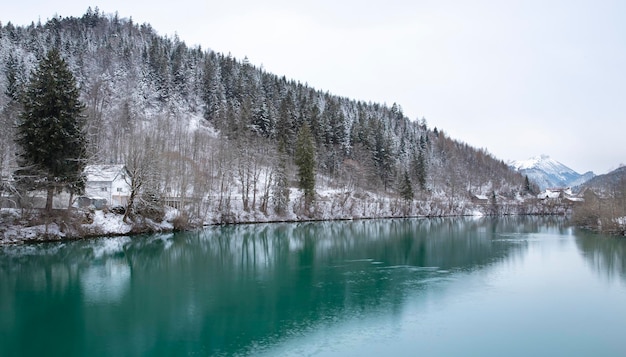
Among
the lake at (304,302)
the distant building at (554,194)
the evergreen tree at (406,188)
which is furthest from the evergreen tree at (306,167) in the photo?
the distant building at (554,194)

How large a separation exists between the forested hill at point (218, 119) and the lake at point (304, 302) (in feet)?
89.5

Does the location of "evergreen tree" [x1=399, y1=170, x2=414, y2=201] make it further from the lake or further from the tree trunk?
the tree trunk

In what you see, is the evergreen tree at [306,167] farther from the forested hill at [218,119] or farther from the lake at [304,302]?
the lake at [304,302]

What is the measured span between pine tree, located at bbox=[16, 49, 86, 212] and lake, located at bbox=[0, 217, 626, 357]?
518 centimetres

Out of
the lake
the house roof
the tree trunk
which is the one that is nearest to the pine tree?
the tree trunk

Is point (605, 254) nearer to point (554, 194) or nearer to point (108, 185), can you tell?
point (108, 185)

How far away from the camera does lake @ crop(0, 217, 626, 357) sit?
12.3 meters

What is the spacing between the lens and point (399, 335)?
13.3 meters

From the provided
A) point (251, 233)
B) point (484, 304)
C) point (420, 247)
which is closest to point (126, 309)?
point (484, 304)

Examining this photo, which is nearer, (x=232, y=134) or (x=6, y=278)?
(x=6, y=278)

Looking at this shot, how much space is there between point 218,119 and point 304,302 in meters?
83.5

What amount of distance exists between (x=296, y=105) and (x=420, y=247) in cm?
7520

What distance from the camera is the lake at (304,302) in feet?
40.2

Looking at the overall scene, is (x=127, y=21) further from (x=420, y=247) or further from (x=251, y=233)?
(x=420, y=247)
